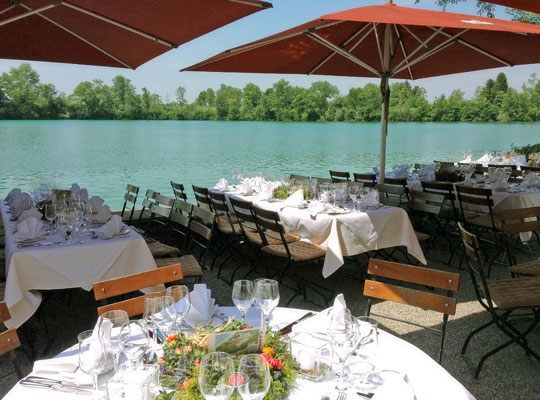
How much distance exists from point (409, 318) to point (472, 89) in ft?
170

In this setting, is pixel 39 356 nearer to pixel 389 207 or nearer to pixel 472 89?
pixel 389 207

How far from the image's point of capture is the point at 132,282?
8.49 feet

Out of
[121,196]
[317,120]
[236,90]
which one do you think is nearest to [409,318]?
[121,196]

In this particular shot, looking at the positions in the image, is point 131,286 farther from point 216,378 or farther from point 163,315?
point 216,378

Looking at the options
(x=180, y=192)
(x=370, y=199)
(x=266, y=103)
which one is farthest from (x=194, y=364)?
(x=266, y=103)

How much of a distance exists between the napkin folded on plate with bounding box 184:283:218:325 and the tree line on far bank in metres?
40.0

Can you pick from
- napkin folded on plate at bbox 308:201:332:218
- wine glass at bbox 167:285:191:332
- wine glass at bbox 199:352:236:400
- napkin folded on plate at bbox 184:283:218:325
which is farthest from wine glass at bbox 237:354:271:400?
napkin folded on plate at bbox 308:201:332:218

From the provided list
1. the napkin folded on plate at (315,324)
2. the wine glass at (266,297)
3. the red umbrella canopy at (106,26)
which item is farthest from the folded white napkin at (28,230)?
the napkin folded on plate at (315,324)

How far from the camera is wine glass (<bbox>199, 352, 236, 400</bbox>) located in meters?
1.15

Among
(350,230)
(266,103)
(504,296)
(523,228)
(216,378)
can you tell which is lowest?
(504,296)

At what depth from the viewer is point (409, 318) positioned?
4152 mm

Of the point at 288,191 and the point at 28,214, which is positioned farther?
the point at 288,191

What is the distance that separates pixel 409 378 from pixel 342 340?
330 mm

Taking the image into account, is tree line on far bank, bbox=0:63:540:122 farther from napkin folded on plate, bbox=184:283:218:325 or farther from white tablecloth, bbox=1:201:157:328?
napkin folded on plate, bbox=184:283:218:325
